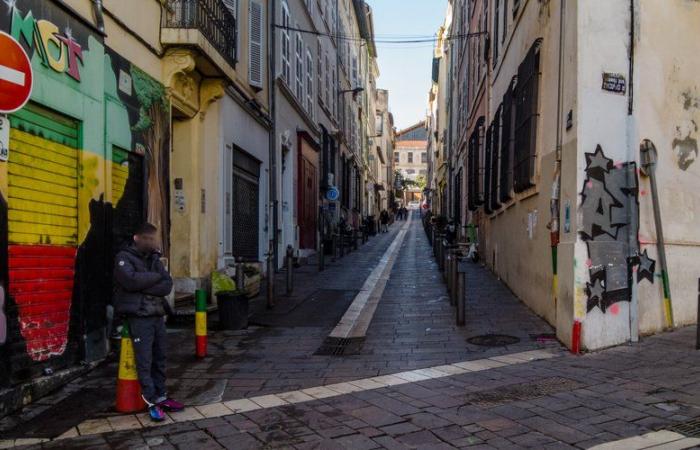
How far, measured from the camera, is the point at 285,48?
17.4 m

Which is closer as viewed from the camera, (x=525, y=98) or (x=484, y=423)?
(x=484, y=423)

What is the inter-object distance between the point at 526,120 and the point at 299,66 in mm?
11048

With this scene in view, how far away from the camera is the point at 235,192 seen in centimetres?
1347

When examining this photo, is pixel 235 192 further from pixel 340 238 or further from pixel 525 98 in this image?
pixel 340 238

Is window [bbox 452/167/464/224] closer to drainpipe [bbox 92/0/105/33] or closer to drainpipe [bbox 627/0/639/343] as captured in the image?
drainpipe [bbox 627/0/639/343]

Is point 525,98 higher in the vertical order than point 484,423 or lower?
higher

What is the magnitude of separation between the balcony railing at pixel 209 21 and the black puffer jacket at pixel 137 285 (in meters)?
5.50

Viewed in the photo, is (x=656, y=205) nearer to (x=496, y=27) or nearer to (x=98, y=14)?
(x=98, y=14)

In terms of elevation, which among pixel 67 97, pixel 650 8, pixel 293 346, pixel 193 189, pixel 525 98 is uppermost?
pixel 650 8

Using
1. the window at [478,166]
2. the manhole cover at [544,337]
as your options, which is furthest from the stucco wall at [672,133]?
the window at [478,166]

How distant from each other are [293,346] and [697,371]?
449 cm

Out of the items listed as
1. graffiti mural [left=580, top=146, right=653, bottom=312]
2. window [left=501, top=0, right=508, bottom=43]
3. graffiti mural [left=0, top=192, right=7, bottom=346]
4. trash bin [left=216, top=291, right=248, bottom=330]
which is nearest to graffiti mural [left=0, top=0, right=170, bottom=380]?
graffiti mural [left=0, top=192, right=7, bottom=346]

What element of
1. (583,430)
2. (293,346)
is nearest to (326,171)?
(293,346)

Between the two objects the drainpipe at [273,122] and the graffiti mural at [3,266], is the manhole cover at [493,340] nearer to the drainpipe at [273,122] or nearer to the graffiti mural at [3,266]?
the graffiti mural at [3,266]
